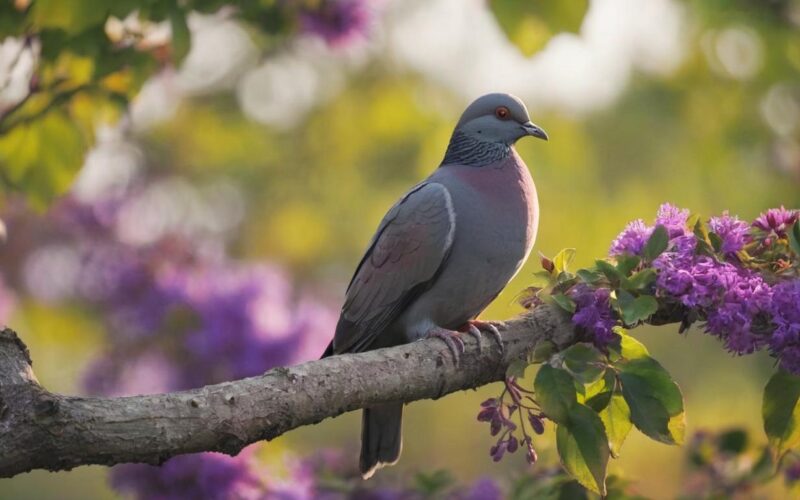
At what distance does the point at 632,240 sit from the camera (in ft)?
11.6

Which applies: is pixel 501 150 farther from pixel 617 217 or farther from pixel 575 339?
pixel 617 217

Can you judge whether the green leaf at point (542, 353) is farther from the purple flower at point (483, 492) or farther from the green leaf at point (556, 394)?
the purple flower at point (483, 492)

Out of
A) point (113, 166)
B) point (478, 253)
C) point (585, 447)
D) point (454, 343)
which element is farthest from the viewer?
point (113, 166)

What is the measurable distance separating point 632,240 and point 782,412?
0.66 m

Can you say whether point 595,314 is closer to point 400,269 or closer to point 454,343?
point 454,343

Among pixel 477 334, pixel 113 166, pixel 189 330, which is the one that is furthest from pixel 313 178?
pixel 477 334

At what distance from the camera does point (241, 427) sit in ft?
9.53

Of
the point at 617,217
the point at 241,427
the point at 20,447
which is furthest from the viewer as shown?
the point at 617,217

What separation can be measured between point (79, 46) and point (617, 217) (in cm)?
747

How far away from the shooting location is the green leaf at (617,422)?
10.9 feet

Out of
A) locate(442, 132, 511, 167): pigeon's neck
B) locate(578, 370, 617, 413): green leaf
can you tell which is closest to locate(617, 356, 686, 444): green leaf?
locate(578, 370, 617, 413): green leaf

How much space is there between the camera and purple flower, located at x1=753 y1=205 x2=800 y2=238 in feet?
11.3

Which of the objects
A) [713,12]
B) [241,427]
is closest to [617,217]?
[713,12]

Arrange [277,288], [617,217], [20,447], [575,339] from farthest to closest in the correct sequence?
[617,217] < [277,288] < [575,339] < [20,447]
